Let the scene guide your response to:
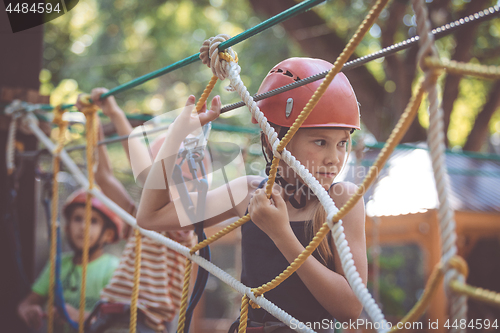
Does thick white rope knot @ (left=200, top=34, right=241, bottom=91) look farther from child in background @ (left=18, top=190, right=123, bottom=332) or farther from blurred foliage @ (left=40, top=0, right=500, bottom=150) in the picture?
blurred foliage @ (left=40, top=0, right=500, bottom=150)

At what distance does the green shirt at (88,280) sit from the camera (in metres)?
2.05

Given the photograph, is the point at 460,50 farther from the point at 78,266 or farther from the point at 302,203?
the point at 78,266

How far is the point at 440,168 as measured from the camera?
51 centimetres

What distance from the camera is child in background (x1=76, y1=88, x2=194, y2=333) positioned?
1502 mm

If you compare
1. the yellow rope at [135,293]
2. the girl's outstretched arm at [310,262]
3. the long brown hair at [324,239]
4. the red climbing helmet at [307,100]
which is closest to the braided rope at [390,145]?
the girl's outstretched arm at [310,262]

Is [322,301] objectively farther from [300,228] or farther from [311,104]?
[311,104]

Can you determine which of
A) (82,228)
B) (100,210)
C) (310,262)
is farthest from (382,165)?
(82,228)

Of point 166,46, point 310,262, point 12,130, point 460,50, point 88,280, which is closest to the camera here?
point 310,262

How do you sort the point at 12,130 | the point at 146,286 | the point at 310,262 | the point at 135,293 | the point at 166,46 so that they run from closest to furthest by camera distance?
1. the point at 310,262
2. the point at 135,293
3. the point at 146,286
4. the point at 12,130
5. the point at 166,46

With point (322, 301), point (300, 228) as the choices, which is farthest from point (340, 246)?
point (300, 228)

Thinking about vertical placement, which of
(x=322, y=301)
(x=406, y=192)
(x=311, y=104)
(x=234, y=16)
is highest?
(x=234, y=16)

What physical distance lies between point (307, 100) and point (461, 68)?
0.52 meters

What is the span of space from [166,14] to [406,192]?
5486mm

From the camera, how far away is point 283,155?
851 millimetres
